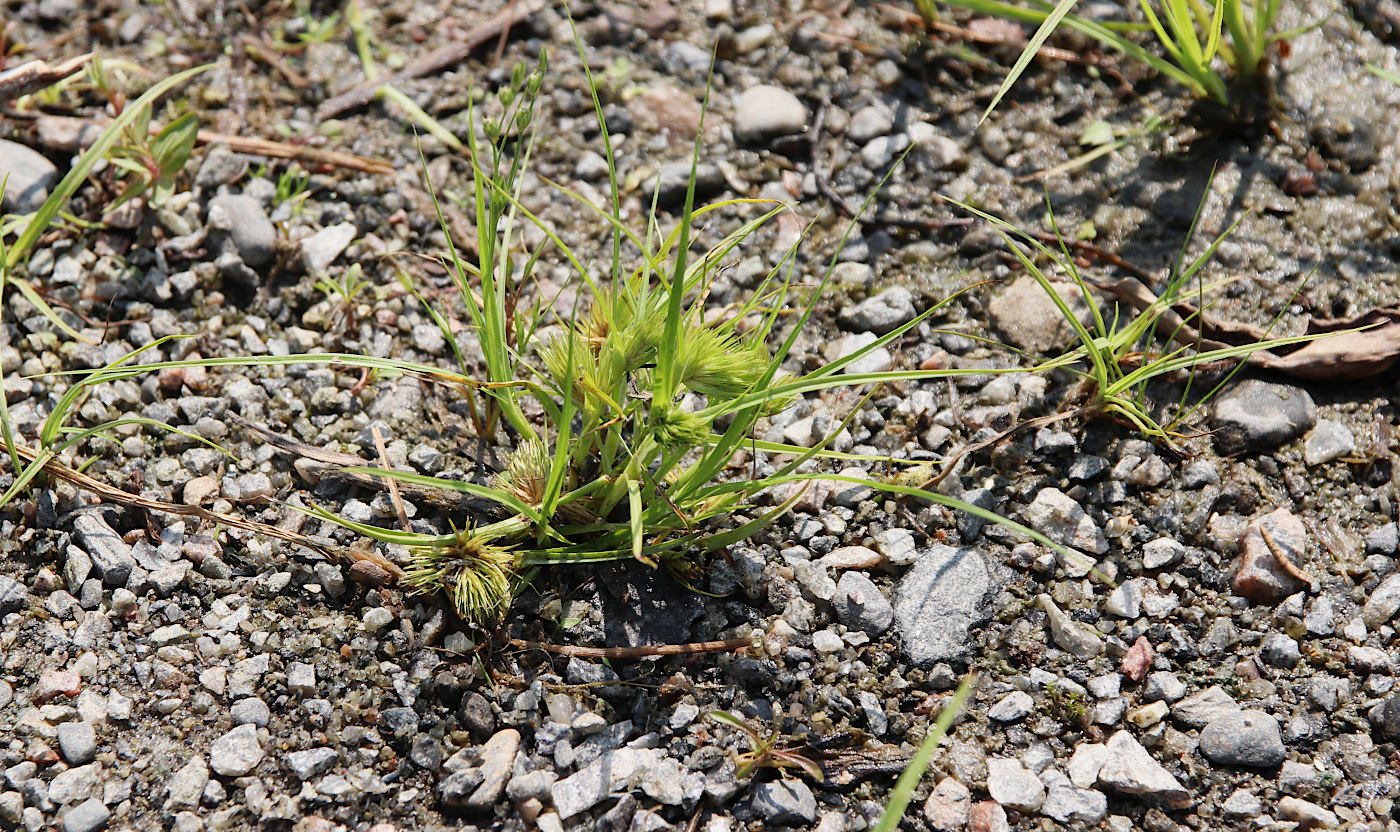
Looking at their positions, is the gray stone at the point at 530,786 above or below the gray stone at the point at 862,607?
below

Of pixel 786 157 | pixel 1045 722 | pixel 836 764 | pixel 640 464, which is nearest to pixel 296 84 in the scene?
pixel 786 157

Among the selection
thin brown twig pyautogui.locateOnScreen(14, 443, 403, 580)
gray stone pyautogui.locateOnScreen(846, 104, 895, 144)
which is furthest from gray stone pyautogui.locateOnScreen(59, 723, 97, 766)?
gray stone pyautogui.locateOnScreen(846, 104, 895, 144)

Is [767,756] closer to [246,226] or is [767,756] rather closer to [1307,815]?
[1307,815]

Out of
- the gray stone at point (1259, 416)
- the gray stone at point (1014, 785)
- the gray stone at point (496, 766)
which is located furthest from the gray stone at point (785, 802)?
the gray stone at point (1259, 416)

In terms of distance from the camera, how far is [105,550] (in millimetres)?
2121

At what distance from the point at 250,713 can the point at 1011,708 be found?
5.04ft

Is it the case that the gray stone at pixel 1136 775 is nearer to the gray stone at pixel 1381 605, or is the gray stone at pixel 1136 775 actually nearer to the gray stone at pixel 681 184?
the gray stone at pixel 1381 605

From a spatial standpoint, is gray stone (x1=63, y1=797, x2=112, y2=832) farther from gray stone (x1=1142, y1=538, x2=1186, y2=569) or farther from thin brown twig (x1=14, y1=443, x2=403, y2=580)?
gray stone (x1=1142, y1=538, x2=1186, y2=569)

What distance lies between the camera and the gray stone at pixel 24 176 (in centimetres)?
270

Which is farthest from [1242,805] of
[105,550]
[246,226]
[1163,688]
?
[246,226]

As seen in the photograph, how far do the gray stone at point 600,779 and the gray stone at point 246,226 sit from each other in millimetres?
1663

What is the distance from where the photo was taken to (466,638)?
2.05 m

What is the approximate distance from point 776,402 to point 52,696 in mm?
1569

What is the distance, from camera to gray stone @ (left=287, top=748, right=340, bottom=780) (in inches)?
73.7
